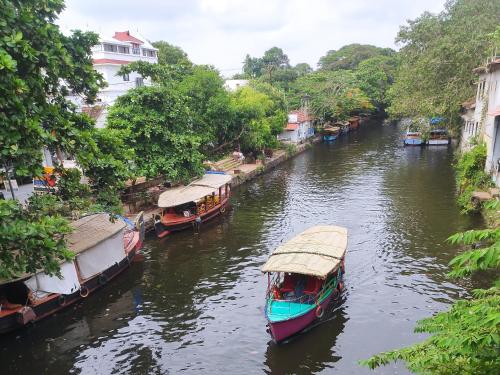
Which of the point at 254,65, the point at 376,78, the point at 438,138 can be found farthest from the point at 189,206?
the point at 254,65

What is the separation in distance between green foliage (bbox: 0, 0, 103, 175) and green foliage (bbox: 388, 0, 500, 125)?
34.4 meters

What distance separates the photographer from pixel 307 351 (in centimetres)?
1426

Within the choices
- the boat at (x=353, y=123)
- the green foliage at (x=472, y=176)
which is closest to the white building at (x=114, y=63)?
the green foliage at (x=472, y=176)

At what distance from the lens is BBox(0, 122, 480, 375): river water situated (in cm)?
1409

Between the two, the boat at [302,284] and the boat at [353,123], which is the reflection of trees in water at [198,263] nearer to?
the boat at [302,284]

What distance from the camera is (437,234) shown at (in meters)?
23.6

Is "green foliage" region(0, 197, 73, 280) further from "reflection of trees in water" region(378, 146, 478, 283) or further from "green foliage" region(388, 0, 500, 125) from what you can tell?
"green foliage" region(388, 0, 500, 125)

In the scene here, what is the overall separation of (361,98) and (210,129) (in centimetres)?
4299

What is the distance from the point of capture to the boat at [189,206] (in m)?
25.3

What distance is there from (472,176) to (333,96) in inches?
1559

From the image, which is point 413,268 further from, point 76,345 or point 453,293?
point 76,345

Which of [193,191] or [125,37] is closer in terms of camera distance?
[193,191]

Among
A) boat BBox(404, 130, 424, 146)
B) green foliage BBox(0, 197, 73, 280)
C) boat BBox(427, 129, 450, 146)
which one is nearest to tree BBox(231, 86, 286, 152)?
boat BBox(404, 130, 424, 146)

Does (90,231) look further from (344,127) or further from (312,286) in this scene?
(344,127)
